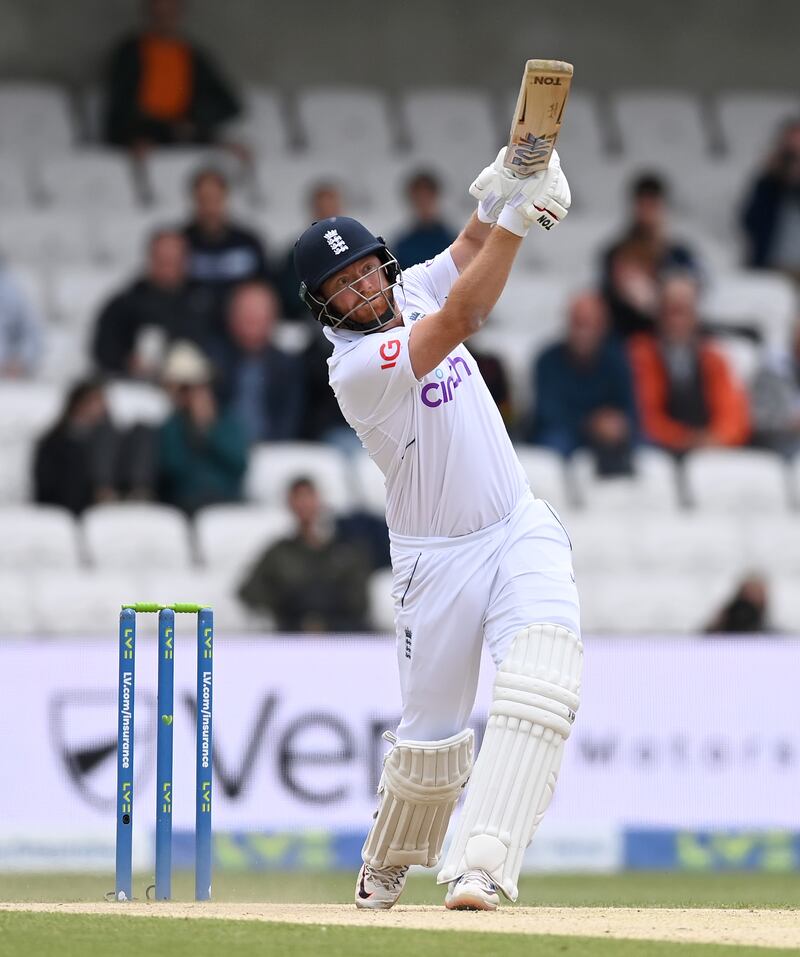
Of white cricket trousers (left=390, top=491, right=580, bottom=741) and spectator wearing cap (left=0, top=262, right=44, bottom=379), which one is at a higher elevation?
white cricket trousers (left=390, top=491, right=580, bottom=741)

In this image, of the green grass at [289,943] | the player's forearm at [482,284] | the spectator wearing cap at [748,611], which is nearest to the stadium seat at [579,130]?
the spectator wearing cap at [748,611]

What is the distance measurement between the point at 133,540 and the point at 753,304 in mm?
4402

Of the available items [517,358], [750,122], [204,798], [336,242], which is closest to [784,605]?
[517,358]

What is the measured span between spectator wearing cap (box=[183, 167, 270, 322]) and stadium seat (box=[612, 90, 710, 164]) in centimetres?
323

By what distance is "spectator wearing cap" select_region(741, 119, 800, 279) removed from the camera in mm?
12234

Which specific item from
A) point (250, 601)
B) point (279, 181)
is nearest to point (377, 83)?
point (279, 181)

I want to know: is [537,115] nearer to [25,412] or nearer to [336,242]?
[336,242]

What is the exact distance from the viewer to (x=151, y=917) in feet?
16.9

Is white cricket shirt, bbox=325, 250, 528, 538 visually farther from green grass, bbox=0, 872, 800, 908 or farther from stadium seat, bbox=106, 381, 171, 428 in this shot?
stadium seat, bbox=106, 381, 171, 428

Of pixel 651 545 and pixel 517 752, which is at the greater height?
pixel 517 752

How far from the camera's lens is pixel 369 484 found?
1019 centimetres

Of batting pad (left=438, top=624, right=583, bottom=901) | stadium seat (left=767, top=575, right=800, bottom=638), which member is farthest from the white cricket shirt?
stadium seat (left=767, top=575, right=800, bottom=638)

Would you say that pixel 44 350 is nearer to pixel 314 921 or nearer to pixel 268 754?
pixel 268 754

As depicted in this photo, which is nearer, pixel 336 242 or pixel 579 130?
pixel 336 242
